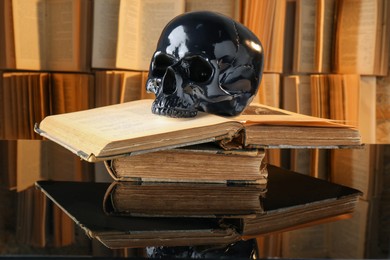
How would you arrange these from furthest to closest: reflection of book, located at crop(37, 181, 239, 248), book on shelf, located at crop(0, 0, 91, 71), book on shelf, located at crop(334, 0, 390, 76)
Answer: book on shelf, located at crop(334, 0, 390, 76)
book on shelf, located at crop(0, 0, 91, 71)
reflection of book, located at crop(37, 181, 239, 248)

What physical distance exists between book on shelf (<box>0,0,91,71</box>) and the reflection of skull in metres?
0.82

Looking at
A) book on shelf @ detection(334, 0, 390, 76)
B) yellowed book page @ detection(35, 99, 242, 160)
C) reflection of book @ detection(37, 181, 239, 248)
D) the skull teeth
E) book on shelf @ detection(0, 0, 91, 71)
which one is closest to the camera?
reflection of book @ detection(37, 181, 239, 248)

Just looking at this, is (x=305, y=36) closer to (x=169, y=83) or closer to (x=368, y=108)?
(x=368, y=108)

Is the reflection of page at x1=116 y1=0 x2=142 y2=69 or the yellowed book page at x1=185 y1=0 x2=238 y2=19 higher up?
the yellowed book page at x1=185 y1=0 x2=238 y2=19

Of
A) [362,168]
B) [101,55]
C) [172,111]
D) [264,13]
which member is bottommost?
Answer: [362,168]

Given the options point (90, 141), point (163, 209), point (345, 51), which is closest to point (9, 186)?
point (90, 141)

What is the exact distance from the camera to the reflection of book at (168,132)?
0.63 m

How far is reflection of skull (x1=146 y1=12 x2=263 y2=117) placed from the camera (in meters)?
0.79

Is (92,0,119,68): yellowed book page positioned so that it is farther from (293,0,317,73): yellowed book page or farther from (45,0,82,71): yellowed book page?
(293,0,317,73): yellowed book page

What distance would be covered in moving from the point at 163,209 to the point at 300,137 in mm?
274

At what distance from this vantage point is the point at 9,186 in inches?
27.0

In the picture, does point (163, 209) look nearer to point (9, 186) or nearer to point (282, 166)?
point (9, 186)

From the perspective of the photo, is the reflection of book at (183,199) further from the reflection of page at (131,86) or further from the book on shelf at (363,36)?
the book on shelf at (363,36)

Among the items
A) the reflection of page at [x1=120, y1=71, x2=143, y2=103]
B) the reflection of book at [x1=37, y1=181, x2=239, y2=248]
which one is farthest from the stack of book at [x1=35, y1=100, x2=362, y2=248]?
the reflection of page at [x1=120, y1=71, x2=143, y2=103]
